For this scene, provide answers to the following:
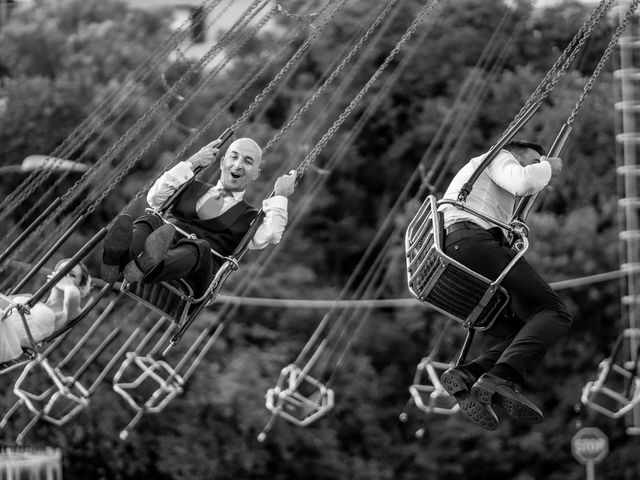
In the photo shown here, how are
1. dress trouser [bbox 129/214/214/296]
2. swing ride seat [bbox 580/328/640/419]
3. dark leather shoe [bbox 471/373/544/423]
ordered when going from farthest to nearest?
swing ride seat [bbox 580/328/640/419]
dress trouser [bbox 129/214/214/296]
dark leather shoe [bbox 471/373/544/423]

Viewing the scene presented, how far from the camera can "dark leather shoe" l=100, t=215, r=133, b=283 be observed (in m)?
10.9

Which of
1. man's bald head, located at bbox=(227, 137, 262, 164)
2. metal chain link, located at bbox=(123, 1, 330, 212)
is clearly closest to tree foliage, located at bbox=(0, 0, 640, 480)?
metal chain link, located at bbox=(123, 1, 330, 212)

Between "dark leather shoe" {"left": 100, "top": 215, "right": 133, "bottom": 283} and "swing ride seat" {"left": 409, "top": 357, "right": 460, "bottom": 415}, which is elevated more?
"dark leather shoe" {"left": 100, "top": 215, "right": 133, "bottom": 283}

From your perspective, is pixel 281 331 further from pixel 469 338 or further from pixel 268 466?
pixel 469 338

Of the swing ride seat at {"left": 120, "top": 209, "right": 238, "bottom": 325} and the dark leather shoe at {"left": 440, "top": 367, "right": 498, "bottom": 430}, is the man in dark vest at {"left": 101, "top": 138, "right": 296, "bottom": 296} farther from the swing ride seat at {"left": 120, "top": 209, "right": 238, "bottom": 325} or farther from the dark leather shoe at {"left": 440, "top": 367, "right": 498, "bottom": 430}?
the dark leather shoe at {"left": 440, "top": 367, "right": 498, "bottom": 430}

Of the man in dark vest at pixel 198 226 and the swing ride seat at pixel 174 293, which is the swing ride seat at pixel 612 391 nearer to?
the man in dark vest at pixel 198 226

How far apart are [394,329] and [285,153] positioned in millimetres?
3846

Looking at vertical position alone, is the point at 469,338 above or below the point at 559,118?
above

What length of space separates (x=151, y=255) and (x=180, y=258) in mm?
370

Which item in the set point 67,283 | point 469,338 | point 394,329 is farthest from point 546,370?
point 469,338

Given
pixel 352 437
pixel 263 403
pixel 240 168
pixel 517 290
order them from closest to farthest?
pixel 517 290 < pixel 240 168 < pixel 263 403 < pixel 352 437

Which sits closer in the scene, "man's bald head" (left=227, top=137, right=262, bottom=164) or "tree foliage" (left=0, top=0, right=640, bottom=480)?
"man's bald head" (left=227, top=137, right=262, bottom=164)

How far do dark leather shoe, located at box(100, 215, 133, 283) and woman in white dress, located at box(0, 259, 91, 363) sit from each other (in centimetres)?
143

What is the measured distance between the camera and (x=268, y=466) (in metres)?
30.7
